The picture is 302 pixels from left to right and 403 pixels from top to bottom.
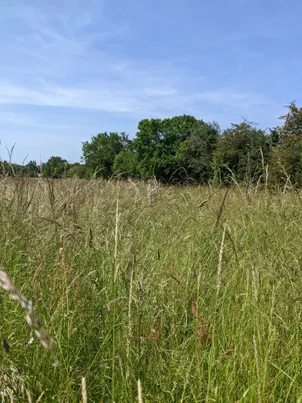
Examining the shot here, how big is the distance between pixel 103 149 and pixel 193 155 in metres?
26.9

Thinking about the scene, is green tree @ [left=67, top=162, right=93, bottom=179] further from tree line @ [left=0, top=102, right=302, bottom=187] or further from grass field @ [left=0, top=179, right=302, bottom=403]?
grass field @ [left=0, top=179, right=302, bottom=403]

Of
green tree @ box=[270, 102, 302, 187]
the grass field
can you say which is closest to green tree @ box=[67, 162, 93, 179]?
the grass field

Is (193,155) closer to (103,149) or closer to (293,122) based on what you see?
(293,122)

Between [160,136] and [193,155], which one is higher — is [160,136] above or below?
above

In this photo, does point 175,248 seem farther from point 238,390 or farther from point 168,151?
point 168,151

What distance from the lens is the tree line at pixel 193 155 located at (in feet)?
14.2

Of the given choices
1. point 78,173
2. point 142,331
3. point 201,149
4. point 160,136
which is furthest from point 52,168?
point 160,136

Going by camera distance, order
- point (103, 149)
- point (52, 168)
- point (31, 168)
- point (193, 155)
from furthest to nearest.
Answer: point (103, 149) → point (193, 155) → point (31, 168) → point (52, 168)

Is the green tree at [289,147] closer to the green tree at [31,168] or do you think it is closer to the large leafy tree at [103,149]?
the green tree at [31,168]

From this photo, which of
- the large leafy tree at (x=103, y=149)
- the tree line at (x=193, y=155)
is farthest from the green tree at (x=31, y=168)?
the large leafy tree at (x=103, y=149)

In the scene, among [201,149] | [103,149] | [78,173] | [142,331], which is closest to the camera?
[142,331]

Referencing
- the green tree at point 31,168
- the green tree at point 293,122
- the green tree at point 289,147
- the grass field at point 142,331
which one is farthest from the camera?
the green tree at point 293,122

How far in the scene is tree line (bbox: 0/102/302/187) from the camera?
4336 millimetres

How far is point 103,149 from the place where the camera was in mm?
51062
